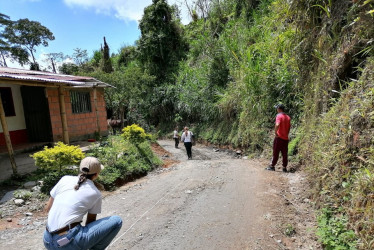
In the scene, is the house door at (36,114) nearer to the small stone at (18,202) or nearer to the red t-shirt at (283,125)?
the small stone at (18,202)

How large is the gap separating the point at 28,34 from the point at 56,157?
81.8 ft

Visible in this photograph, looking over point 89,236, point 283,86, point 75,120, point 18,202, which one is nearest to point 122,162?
point 18,202

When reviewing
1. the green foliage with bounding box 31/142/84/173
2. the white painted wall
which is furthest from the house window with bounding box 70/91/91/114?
the green foliage with bounding box 31/142/84/173

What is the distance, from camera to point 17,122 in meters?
9.15

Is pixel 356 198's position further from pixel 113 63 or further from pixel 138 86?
pixel 113 63

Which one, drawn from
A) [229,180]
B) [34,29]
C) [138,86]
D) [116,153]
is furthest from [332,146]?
[34,29]

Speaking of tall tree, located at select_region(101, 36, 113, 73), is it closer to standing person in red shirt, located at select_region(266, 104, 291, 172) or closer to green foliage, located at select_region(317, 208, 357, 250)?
standing person in red shirt, located at select_region(266, 104, 291, 172)

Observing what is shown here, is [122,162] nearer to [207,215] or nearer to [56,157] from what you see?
[56,157]

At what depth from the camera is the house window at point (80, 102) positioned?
1040 cm

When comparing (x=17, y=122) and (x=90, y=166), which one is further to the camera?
(x=17, y=122)

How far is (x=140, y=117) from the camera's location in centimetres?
1853

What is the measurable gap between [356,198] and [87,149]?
804cm

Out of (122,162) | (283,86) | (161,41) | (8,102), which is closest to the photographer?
(122,162)

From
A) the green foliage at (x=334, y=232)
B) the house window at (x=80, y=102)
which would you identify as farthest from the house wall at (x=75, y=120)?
the green foliage at (x=334, y=232)
